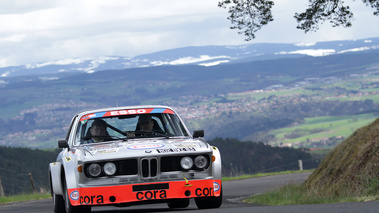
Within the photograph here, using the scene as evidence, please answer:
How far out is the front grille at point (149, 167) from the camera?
9.00 meters

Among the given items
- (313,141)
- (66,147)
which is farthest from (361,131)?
(313,141)

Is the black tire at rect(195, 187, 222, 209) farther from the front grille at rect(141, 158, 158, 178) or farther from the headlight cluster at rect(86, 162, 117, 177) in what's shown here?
the headlight cluster at rect(86, 162, 117, 177)

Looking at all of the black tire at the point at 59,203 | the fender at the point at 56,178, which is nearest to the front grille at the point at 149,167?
the fender at the point at 56,178

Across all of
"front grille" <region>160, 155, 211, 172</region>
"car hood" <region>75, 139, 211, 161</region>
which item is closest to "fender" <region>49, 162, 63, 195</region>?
"car hood" <region>75, 139, 211, 161</region>

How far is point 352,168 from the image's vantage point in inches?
565

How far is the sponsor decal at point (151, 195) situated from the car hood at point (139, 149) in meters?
0.45

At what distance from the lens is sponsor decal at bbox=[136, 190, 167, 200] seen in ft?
29.3

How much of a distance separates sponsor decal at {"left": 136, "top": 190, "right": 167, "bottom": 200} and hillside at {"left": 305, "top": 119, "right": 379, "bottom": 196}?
452cm

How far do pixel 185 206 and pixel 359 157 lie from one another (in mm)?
4661

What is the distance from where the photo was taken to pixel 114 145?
9664 millimetres

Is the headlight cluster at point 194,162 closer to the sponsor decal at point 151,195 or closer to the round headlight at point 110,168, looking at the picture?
the sponsor decal at point 151,195

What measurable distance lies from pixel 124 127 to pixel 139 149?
5.24ft

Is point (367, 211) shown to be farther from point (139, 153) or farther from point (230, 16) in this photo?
point (230, 16)

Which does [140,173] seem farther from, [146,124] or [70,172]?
[146,124]
